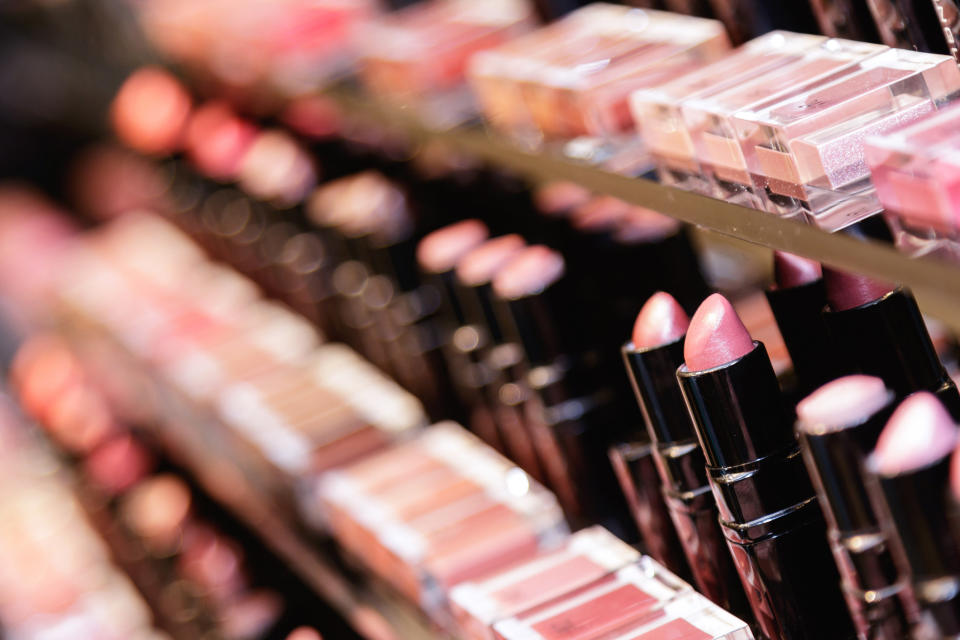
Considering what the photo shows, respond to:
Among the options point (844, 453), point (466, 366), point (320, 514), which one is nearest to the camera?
point (844, 453)

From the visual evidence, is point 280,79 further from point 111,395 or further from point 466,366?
point 111,395

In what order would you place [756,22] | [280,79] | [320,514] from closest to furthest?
1. [756,22]
2. [320,514]
3. [280,79]

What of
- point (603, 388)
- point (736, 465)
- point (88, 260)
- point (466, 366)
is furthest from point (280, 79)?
point (88, 260)

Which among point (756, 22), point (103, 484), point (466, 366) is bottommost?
point (103, 484)

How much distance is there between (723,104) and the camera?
75 cm

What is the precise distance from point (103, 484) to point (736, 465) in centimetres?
126

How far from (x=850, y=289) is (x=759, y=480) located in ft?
0.40

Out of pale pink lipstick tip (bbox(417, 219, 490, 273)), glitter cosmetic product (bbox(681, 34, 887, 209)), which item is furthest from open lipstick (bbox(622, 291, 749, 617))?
pale pink lipstick tip (bbox(417, 219, 490, 273))

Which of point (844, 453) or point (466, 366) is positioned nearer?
point (844, 453)

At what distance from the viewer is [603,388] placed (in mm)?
1089

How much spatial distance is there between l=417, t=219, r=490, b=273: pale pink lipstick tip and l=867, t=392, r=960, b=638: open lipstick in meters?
0.67

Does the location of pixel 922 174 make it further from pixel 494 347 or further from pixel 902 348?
pixel 494 347

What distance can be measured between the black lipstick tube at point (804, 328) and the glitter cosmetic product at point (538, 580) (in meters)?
0.22

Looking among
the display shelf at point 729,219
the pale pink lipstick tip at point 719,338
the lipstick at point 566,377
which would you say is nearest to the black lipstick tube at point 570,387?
the lipstick at point 566,377
